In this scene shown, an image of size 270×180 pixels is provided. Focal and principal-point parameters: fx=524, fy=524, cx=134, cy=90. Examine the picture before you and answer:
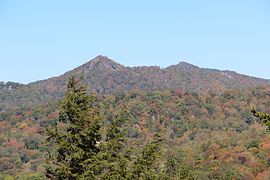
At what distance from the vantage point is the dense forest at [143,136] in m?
13.8

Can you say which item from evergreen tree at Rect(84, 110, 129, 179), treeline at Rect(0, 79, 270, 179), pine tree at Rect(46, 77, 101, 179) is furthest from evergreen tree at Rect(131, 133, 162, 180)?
pine tree at Rect(46, 77, 101, 179)

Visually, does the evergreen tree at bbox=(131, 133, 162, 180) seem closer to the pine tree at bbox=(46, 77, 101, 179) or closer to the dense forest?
the dense forest

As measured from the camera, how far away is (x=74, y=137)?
13.5 metres

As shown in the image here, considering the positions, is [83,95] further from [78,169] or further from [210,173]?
[210,173]

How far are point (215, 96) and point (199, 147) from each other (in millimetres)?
67522

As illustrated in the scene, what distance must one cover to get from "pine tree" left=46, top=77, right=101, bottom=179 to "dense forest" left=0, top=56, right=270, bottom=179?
0.03m

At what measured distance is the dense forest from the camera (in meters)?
13.8

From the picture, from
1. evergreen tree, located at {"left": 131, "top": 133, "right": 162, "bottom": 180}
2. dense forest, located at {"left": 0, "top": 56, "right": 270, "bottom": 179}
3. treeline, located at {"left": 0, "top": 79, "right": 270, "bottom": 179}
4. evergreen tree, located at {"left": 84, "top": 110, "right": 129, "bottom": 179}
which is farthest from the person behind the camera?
evergreen tree, located at {"left": 131, "top": 133, "right": 162, "bottom": 180}

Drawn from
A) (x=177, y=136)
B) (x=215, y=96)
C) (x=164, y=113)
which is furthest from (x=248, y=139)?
(x=215, y=96)

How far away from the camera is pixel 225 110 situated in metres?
178

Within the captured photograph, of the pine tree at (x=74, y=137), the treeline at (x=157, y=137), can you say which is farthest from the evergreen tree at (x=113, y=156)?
the pine tree at (x=74, y=137)

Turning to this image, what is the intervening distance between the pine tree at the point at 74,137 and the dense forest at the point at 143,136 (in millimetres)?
27

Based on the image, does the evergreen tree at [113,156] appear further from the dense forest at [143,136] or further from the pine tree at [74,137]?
the pine tree at [74,137]

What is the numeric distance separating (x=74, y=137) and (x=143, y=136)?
13655 centimetres
